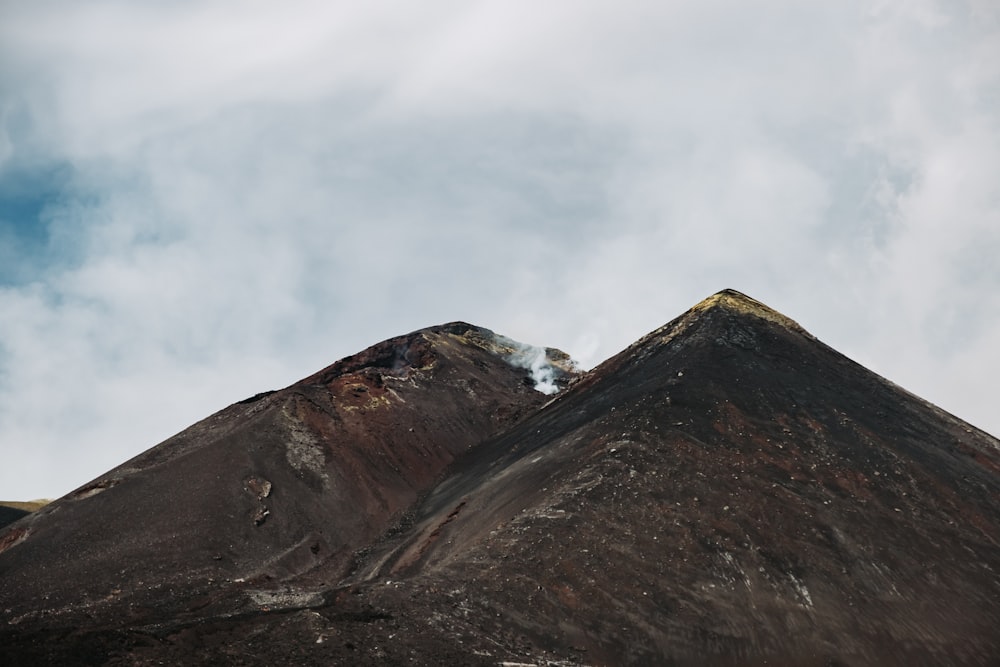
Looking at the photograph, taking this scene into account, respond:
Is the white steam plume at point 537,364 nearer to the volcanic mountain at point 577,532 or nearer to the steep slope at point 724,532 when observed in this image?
the volcanic mountain at point 577,532

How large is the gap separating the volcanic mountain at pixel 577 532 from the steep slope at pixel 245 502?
148 mm

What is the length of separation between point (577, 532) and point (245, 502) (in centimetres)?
1934

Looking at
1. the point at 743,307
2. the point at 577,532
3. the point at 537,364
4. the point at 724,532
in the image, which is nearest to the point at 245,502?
the point at 577,532

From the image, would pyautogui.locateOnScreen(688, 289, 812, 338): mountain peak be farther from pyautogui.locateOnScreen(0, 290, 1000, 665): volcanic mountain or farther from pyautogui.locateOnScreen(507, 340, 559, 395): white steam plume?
pyautogui.locateOnScreen(507, 340, 559, 395): white steam plume

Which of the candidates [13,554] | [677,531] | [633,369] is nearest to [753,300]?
[633,369]

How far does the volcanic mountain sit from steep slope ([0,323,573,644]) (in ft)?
0.48

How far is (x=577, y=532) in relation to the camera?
27406 millimetres

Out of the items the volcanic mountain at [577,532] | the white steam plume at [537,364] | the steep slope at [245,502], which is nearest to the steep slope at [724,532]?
the volcanic mountain at [577,532]

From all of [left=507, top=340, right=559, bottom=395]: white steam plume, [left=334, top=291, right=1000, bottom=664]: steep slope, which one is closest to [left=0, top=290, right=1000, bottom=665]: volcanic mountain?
[left=334, top=291, right=1000, bottom=664]: steep slope

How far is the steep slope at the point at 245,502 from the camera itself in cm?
3083

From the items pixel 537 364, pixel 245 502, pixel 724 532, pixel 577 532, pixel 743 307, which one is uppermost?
pixel 537 364

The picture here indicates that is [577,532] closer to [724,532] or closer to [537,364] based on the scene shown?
[724,532]

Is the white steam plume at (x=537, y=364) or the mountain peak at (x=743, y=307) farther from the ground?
the white steam plume at (x=537, y=364)

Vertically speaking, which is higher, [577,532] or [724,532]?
[577,532]
